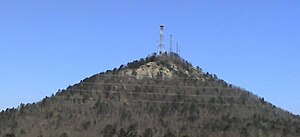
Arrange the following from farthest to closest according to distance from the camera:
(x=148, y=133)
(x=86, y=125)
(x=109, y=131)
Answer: (x=86, y=125) → (x=109, y=131) → (x=148, y=133)

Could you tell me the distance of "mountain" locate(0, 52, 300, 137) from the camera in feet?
390

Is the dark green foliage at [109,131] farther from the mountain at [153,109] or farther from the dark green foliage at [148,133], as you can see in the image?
the dark green foliage at [148,133]

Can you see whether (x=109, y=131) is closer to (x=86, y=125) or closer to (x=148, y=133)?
(x=86, y=125)

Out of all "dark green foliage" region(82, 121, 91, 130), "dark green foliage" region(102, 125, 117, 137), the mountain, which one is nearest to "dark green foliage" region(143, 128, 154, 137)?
the mountain

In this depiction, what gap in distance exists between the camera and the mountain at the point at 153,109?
390ft

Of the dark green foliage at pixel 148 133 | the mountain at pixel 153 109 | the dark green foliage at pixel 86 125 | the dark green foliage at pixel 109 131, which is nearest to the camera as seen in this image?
the dark green foliage at pixel 148 133

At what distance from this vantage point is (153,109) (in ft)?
437

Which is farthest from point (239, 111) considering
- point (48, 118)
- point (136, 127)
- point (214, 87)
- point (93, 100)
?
point (48, 118)

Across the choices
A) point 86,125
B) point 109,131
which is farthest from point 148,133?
point 86,125

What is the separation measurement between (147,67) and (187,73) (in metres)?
10.2

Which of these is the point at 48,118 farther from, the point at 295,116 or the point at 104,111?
the point at 295,116

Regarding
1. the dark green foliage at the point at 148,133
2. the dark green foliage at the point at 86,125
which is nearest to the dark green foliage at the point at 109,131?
the dark green foliage at the point at 86,125

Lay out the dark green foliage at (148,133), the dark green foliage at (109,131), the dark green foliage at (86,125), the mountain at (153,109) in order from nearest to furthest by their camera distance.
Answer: the dark green foliage at (148,133) < the dark green foliage at (109,131) < the mountain at (153,109) < the dark green foliage at (86,125)

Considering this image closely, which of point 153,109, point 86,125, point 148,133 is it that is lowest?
point 148,133
